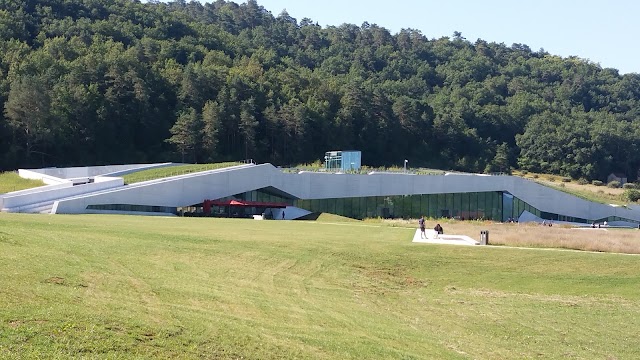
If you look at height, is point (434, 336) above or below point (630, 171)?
below

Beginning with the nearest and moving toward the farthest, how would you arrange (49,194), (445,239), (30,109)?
(445,239) → (49,194) → (30,109)

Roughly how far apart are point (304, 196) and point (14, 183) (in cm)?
2001

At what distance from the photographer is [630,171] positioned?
359 ft

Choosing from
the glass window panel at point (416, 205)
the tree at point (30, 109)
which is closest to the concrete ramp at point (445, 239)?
the glass window panel at point (416, 205)

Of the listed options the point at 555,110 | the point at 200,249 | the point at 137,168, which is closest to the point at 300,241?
the point at 200,249

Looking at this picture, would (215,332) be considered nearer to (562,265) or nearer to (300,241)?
(300,241)

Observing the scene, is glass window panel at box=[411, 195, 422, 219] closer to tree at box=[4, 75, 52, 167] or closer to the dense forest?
the dense forest

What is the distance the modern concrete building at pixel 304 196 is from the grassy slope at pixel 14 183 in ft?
3.16

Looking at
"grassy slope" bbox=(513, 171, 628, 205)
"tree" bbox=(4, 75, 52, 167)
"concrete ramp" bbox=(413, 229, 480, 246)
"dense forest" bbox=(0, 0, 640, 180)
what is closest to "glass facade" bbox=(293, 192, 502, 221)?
"grassy slope" bbox=(513, 171, 628, 205)

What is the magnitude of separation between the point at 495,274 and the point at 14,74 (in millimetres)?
55442

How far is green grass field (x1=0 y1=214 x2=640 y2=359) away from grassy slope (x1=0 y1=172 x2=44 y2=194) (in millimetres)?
20009

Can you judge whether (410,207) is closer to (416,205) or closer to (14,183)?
(416,205)

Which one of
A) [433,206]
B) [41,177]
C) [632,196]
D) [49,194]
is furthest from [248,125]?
[632,196]

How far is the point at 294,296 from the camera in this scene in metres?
19.0
